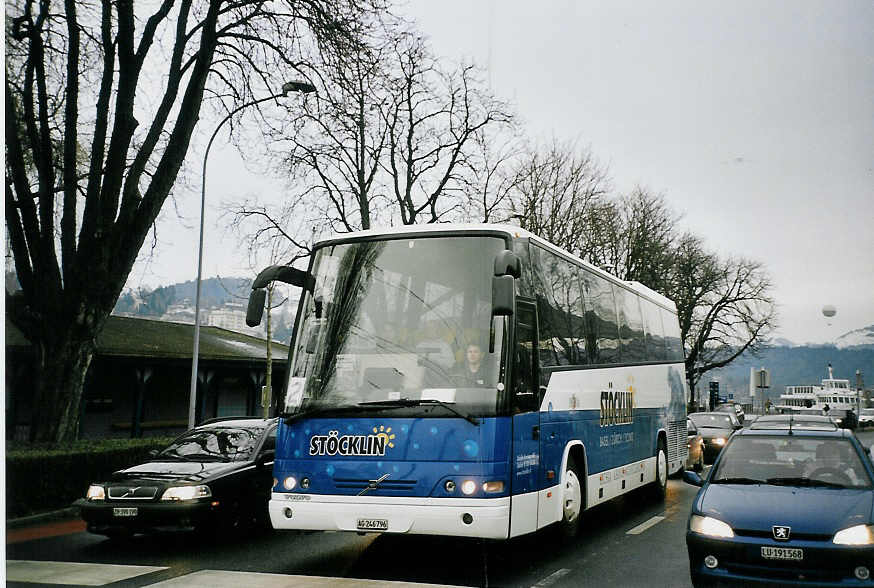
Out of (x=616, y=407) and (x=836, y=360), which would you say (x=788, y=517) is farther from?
(x=616, y=407)

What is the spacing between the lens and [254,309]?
7.92 meters

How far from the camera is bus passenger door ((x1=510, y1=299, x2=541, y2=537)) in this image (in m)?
7.48

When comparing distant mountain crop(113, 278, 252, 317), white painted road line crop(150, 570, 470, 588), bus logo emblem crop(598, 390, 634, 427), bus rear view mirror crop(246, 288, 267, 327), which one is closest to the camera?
white painted road line crop(150, 570, 470, 588)

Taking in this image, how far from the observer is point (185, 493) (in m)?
9.48

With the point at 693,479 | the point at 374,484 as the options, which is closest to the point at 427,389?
the point at 374,484

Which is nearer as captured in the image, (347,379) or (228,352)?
(347,379)

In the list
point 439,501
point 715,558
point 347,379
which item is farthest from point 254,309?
point 715,558

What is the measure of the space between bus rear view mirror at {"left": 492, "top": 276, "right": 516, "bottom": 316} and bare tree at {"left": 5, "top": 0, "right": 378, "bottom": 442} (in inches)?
269

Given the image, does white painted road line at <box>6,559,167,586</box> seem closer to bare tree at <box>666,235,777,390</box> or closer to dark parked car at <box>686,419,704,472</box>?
dark parked car at <box>686,419,704,472</box>

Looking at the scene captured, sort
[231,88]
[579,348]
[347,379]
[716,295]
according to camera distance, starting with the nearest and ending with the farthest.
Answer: [347,379] < [579,348] < [231,88] < [716,295]

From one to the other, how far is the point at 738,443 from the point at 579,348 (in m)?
2.15

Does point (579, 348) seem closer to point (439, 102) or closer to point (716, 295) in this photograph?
point (439, 102)

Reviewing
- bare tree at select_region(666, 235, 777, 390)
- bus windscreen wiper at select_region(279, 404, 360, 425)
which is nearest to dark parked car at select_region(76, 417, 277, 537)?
bus windscreen wiper at select_region(279, 404, 360, 425)

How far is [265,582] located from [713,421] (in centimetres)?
2001
